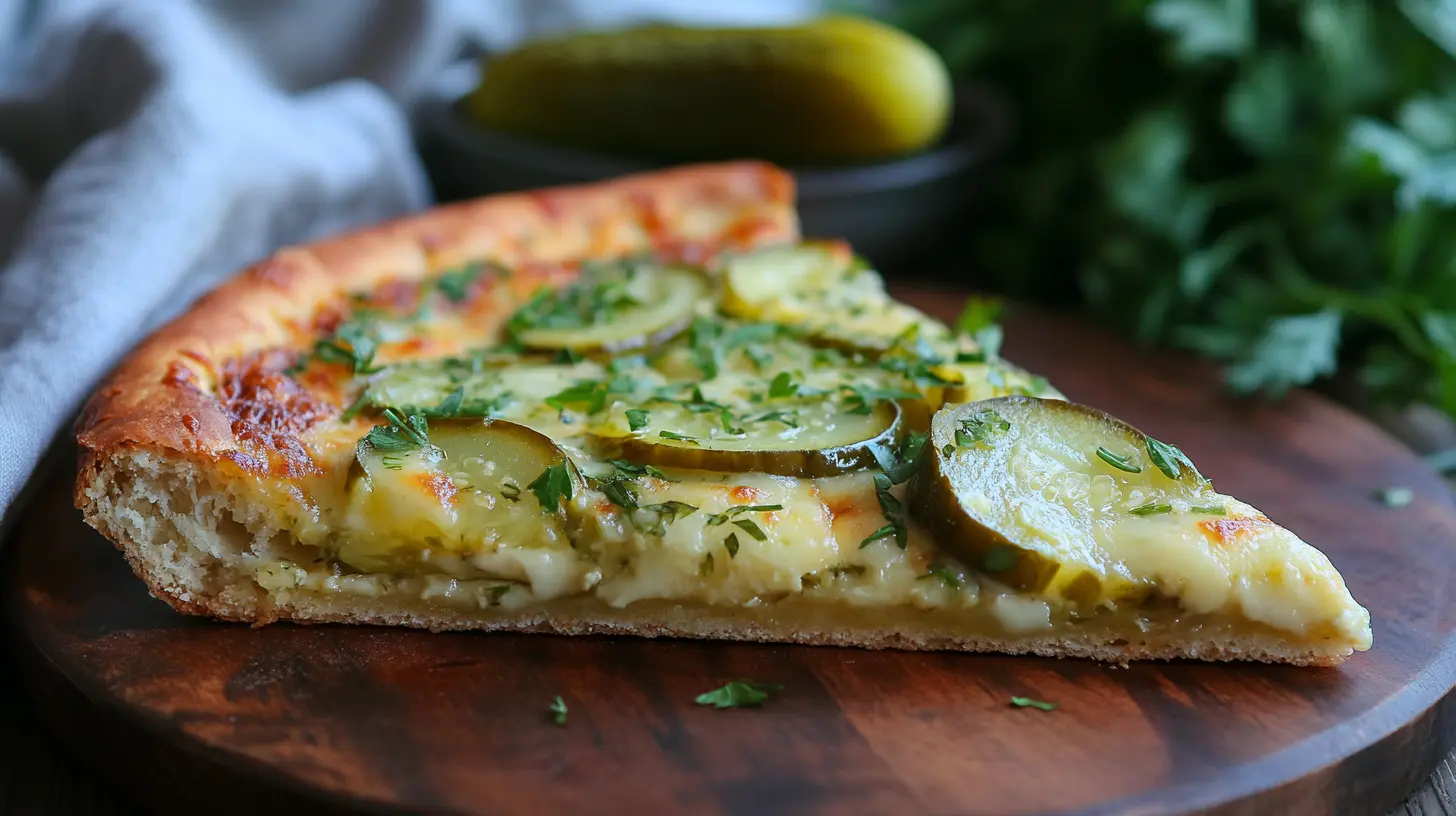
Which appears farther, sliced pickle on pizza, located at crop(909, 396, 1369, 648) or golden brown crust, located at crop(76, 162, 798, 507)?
Answer: golden brown crust, located at crop(76, 162, 798, 507)

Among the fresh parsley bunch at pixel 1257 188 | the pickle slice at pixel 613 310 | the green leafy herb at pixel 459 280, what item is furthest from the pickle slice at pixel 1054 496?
the green leafy herb at pixel 459 280

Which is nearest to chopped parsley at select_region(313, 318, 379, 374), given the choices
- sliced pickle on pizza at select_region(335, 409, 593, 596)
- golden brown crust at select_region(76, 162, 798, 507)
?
golden brown crust at select_region(76, 162, 798, 507)

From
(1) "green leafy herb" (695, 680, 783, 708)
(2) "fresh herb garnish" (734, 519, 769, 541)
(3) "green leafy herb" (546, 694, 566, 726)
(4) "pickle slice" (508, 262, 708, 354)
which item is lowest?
(3) "green leafy herb" (546, 694, 566, 726)

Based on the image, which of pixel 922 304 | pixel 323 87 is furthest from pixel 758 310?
pixel 323 87

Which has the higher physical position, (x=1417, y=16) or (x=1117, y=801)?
(x=1417, y=16)

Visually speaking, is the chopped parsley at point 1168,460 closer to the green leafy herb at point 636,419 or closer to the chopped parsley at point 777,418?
the chopped parsley at point 777,418

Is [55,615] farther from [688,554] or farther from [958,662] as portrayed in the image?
[958,662]

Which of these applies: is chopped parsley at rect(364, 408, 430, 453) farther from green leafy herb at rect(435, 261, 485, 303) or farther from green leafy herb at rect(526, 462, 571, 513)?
green leafy herb at rect(435, 261, 485, 303)
